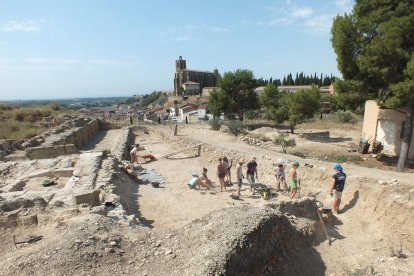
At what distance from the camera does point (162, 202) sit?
10.5 metres

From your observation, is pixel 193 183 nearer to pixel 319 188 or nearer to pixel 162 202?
pixel 162 202

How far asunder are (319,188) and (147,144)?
14.4 m

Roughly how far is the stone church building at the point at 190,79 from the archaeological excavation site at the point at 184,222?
83.4 meters

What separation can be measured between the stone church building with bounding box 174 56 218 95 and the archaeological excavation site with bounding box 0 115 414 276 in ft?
274

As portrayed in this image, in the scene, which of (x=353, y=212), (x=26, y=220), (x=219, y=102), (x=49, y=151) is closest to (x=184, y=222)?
(x=26, y=220)

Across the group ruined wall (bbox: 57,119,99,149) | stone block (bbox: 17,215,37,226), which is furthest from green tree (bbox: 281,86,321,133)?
stone block (bbox: 17,215,37,226)

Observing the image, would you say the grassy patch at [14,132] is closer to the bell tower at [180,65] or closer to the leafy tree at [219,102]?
the leafy tree at [219,102]

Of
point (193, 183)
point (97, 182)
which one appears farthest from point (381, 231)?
point (97, 182)

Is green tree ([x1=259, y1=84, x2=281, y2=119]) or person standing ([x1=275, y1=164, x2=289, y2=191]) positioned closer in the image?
person standing ([x1=275, y1=164, x2=289, y2=191])

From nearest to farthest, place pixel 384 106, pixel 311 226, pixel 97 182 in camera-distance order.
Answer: pixel 311 226, pixel 97 182, pixel 384 106

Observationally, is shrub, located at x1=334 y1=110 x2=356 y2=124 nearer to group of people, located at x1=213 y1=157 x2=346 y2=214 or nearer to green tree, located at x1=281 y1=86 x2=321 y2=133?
green tree, located at x1=281 y1=86 x2=321 y2=133

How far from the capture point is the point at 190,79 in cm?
10644

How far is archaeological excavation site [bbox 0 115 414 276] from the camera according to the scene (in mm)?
5363

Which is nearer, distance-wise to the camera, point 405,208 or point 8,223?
point 8,223
